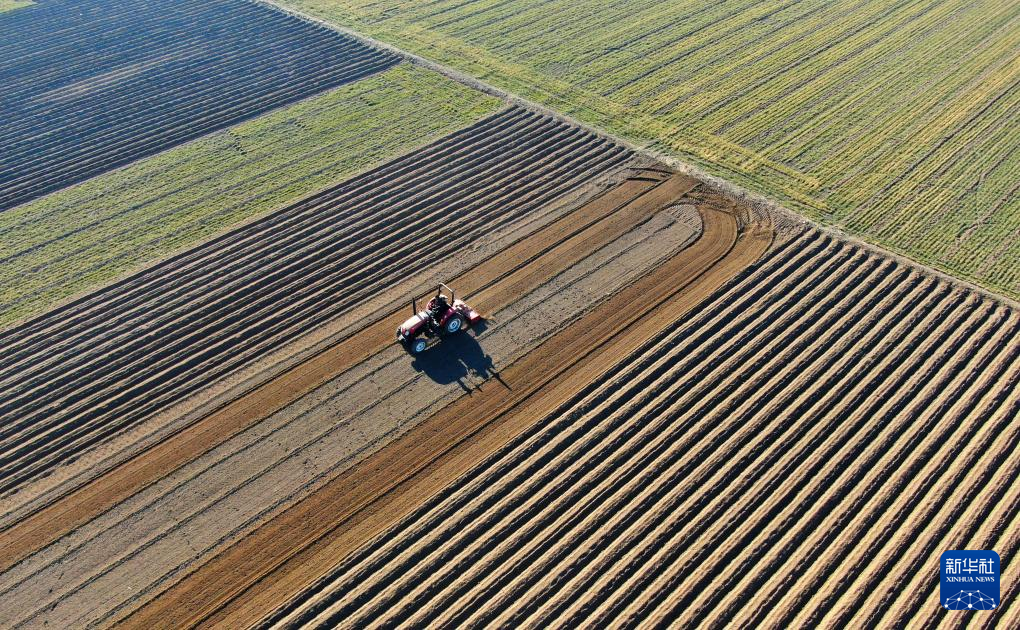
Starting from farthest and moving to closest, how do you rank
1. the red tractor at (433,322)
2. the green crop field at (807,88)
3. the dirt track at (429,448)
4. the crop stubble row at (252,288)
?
the green crop field at (807,88)
the red tractor at (433,322)
the crop stubble row at (252,288)
the dirt track at (429,448)

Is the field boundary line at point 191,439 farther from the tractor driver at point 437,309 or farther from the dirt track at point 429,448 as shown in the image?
A: the dirt track at point 429,448

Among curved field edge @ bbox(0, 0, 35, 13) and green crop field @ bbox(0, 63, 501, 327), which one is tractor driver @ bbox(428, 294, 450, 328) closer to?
green crop field @ bbox(0, 63, 501, 327)

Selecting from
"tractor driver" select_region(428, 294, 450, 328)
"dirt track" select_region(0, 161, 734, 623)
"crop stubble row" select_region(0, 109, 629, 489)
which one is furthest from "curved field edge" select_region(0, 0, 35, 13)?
"tractor driver" select_region(428, 294, 450, 328)

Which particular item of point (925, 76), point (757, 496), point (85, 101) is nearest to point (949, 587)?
point (757, 496)

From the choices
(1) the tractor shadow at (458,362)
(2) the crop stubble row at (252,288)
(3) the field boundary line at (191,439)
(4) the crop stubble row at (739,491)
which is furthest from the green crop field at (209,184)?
(4) the crop stubble row at (739,491)

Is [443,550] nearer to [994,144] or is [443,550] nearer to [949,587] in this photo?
[949,587]

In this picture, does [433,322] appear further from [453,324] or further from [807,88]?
[807,88]

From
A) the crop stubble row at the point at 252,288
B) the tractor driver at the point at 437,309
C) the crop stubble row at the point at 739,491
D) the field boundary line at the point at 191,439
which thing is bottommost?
the crop stubble row at the point at 739,491
